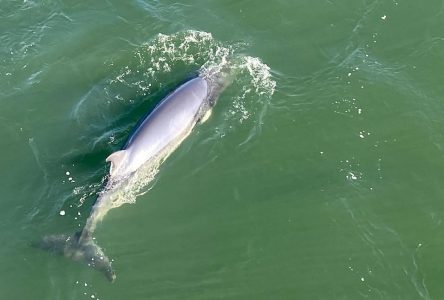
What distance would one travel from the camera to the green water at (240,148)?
1416cm

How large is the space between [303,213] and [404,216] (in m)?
2.84

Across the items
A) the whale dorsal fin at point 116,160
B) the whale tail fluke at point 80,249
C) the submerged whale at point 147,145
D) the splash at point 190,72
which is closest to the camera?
the whale tail fluke at point 80,249

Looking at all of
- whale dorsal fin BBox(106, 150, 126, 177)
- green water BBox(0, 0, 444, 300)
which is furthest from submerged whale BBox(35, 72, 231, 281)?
green water BBox(0, 0, 444, 300)

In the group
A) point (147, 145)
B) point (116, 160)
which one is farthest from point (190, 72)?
point (116, 160)

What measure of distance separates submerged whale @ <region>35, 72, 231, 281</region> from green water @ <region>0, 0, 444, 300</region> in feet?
0.96

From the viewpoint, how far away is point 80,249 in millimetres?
14320

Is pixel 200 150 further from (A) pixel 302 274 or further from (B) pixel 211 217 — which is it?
(A) pixel 302 274

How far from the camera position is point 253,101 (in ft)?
58.1

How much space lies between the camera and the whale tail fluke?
46.2 ft

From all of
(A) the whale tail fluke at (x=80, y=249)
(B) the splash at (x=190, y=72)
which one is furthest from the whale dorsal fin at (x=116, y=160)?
(A) the whale tail fluke at (x=80, y=249)

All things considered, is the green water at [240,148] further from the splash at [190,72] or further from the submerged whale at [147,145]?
the submerged whale at [147,145]

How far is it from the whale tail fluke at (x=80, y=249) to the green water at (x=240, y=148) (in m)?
0.21

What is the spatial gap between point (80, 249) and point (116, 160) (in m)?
2.63

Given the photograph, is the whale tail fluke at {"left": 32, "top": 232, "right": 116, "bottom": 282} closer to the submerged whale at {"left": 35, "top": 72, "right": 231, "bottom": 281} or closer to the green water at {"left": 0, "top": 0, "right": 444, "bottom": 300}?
the submerged whale at {"left": 35, "top": 72, "right": 231, "bottom": 281}
